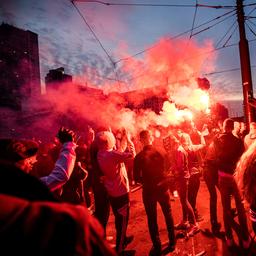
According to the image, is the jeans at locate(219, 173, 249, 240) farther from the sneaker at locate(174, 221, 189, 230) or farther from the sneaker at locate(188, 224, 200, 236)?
the sneaker at locate(174, 221, 189, 230)

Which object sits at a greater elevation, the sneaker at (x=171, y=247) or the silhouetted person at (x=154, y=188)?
the silhouetted person at (x=154, y=188)

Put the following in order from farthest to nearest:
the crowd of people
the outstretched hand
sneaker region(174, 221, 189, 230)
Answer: sneaker region(174, 221, 189, 230), the outstretched hand, the crowd of people

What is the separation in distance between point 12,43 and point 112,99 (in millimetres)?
22772

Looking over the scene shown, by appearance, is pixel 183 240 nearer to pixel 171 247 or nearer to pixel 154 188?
→ pixel 171 247

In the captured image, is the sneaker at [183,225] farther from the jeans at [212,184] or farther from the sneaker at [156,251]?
the sneaker at [156,251]

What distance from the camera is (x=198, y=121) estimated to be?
1609 centimetres

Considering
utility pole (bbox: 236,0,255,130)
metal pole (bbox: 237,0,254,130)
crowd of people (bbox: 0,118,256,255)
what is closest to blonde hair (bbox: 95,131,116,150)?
crowd of people (bbox: 0,118,256,255)

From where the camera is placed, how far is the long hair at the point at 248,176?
3.01 metres

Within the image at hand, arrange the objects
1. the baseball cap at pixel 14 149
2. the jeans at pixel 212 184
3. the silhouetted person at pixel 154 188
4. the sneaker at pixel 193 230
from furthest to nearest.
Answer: the jeans at pixel 212 184, the sneaker at pixel 193 230, the silhouetted person at pixel 154 188, the baseball cap at pixel 14 149

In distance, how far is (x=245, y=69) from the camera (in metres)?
10.8

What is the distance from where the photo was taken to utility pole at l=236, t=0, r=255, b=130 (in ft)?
34.6

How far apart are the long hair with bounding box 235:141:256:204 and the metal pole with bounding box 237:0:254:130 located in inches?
310

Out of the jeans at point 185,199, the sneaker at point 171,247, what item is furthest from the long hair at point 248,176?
the jeans at point 185,199

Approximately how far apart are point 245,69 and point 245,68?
0.04 metres
